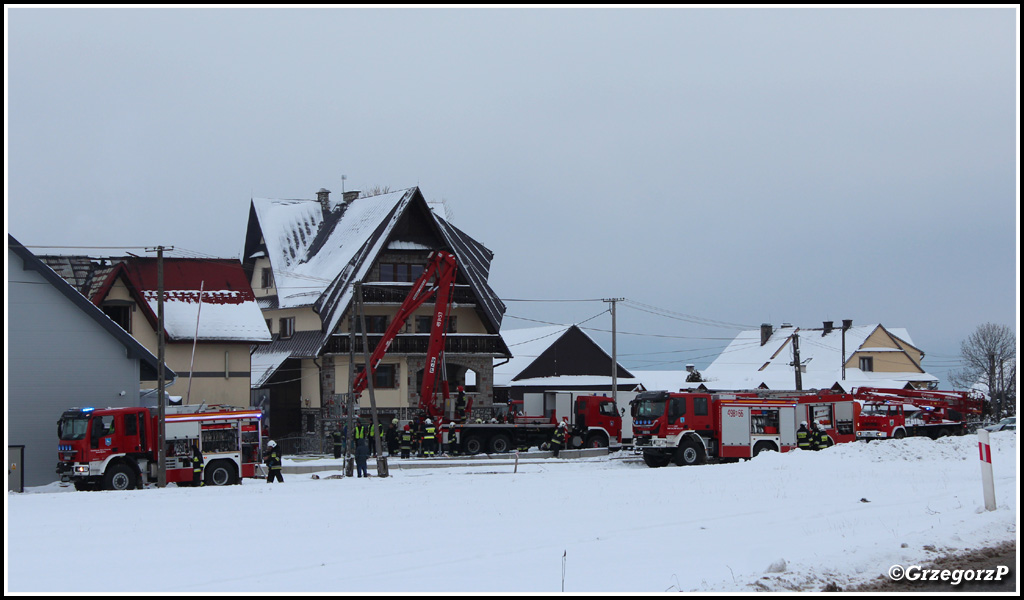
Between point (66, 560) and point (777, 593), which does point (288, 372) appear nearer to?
point (66, 560)

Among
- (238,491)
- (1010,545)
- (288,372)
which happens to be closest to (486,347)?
(288,372)

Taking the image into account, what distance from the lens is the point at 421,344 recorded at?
2114 inches

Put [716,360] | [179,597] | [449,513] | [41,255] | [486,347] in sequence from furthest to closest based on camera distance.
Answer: [716,360] → [486,347] → [41,255] → [449,513] → [179,597]

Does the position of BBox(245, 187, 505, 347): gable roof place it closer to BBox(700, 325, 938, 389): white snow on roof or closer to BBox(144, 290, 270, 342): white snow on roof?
BBox(144, 290, 270, 342): white snow on roof

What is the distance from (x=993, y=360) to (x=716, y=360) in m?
32.0

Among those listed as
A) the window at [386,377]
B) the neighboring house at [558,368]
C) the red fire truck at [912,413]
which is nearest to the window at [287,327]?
the window at [386,377]

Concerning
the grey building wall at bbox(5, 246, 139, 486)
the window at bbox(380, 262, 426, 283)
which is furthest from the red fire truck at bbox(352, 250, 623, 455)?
the grey building wall at bbox(5, 246, 139, 486)

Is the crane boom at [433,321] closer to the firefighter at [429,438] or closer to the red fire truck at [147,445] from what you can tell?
the firefighter at [429,438]

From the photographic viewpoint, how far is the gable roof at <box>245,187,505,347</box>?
173 ft

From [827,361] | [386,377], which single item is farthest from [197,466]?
[827,361]

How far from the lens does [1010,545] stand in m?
14.3

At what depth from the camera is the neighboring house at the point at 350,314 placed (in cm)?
5247

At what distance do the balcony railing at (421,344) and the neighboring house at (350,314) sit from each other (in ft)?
0.17

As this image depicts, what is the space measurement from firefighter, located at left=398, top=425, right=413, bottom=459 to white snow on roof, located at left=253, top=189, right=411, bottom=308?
45.4ft
